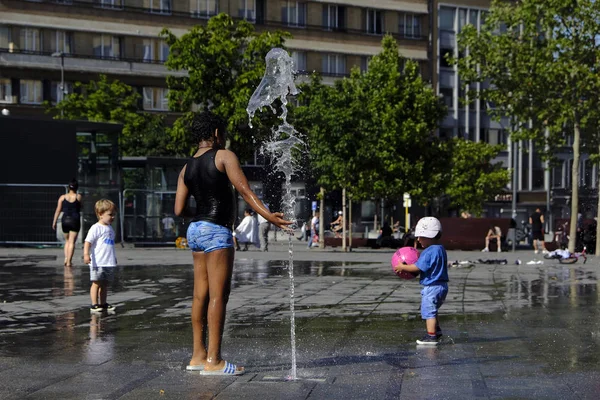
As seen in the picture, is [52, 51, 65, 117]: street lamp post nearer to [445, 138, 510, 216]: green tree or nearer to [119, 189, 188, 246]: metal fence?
[119, 189, 188, 246]: metal fence

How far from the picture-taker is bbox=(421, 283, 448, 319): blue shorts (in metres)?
9.46

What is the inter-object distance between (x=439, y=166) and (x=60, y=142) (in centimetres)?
2520

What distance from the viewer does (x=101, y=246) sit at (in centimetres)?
1241

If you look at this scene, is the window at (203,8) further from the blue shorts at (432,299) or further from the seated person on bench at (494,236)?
the blue shorts at (432,299)

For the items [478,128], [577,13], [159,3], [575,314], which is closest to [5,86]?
[159,3]

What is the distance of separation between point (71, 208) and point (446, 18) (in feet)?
216

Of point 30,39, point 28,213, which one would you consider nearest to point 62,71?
point 30,39

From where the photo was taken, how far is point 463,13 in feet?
277

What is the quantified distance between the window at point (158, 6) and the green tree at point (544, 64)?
A: 28574 mm

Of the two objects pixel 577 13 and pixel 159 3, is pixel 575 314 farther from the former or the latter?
pixel 159 3

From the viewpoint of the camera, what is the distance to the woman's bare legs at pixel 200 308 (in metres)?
7.57

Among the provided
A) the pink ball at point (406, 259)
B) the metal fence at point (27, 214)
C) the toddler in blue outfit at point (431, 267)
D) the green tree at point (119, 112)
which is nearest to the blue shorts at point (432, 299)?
the toddler in blue outfit at point (431, 267)

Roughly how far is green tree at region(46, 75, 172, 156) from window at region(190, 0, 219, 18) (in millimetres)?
7851

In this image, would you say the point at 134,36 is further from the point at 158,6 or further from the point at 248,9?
the point at 248,9
